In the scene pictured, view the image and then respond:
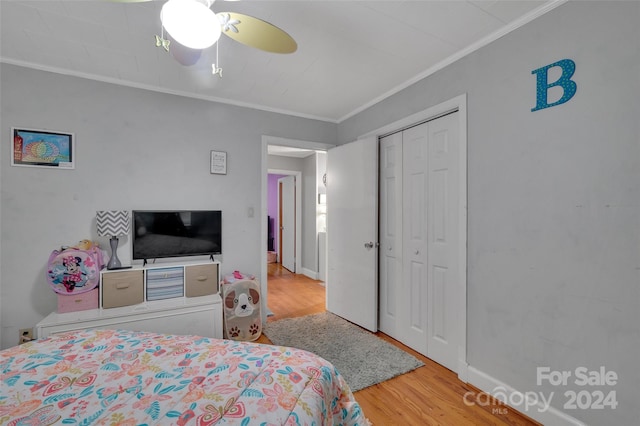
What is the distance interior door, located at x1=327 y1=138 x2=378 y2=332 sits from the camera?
2996 mm

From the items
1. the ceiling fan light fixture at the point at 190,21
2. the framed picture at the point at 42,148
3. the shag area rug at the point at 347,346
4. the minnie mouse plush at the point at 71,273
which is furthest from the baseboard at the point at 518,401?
the framed picture at the point at 42,148

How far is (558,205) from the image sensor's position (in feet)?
5.35

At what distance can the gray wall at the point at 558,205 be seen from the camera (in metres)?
1.39

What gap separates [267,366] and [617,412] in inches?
69.4

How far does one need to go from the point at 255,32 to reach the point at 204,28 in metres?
0.28

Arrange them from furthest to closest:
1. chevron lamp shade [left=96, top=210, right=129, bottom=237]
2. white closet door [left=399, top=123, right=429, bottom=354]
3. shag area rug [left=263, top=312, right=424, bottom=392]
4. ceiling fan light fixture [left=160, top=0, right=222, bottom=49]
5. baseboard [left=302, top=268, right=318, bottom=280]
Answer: baseboard [left=302, top=268, right=318, bottom=280], white closet door [left=399, top=123, right=429, bottom=354], chevron lamp shade [left=96, top=210, right=129, bottom=237], shag area rug [left=263, top=312, right=424, bottom=392], ceiling fan light fixture [left=160, top=0, right=222, bottom=49]

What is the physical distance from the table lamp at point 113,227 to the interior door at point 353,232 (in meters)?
2.18

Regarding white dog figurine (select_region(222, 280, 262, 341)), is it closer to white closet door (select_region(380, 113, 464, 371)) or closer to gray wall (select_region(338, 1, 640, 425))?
white closet door (select_region(380, 113, 464, 371))

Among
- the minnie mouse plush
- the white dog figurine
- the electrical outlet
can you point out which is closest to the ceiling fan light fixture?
the minnie mouse plush

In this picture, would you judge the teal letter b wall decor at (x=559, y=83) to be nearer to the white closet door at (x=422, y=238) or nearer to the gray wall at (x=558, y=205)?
the gray wall at (x=558, y=205)

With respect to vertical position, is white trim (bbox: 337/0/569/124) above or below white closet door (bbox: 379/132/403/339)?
above

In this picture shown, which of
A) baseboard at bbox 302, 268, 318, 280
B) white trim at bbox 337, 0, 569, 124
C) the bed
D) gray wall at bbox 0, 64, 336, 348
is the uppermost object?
white trim at bbox 337, 0, 569, 124

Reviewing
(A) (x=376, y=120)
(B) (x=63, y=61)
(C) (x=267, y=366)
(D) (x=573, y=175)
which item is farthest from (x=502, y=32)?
(B) (x=63, y=61)

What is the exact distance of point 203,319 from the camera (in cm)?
254
